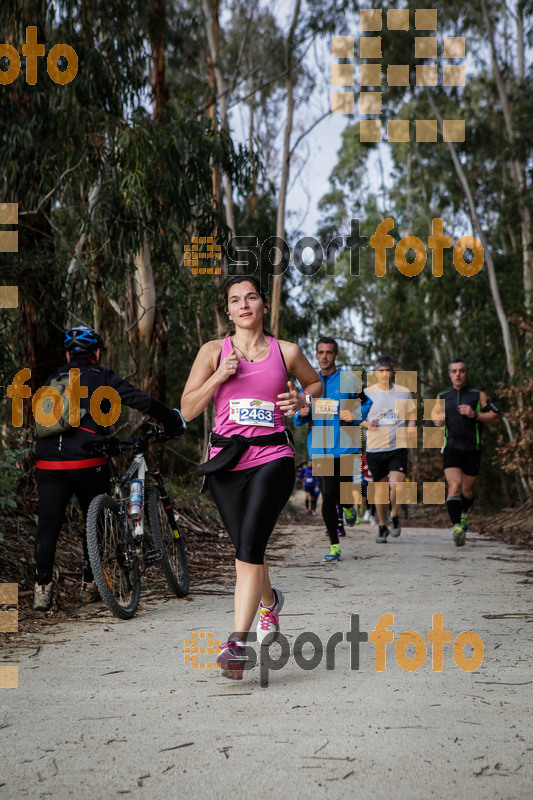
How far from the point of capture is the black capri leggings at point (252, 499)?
3975mm

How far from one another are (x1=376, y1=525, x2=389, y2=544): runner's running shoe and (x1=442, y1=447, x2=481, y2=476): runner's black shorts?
1283 millimetres

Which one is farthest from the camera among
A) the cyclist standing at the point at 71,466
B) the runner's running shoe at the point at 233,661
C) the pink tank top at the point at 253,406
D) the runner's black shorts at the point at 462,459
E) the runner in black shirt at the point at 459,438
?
the runner's black shorts at the point at 462,459

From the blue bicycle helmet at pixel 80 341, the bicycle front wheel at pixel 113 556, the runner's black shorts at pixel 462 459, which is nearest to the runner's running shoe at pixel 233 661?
the bicycle front wheel at pixel 113 556

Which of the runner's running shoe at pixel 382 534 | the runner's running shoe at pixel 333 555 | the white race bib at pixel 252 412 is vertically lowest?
the runner's running shoe at pixel 382 534

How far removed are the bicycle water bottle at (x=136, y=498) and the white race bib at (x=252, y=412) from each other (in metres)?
1.90

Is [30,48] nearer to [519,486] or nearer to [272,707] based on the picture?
[272,707]

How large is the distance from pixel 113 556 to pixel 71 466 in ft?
2.10

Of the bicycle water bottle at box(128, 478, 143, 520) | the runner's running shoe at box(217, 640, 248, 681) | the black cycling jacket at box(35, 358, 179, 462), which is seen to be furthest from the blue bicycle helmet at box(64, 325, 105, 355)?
the runner's running shoe at box(217, 640, 248, 681)

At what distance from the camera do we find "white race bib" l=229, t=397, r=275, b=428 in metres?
4.04

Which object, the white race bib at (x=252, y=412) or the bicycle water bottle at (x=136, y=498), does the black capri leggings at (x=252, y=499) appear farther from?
the bicycle water bottle at (x=136, y=498)

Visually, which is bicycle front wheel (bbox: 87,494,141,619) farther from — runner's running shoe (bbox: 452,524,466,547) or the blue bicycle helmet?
runner's running shoe (bbox: 452,524,466,547)

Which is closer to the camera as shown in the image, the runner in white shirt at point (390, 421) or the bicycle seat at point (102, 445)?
the bicycle seat at point (102, 445)

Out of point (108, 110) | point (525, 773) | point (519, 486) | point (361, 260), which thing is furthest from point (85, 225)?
point (361, 260)

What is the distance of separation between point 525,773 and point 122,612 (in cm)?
310
